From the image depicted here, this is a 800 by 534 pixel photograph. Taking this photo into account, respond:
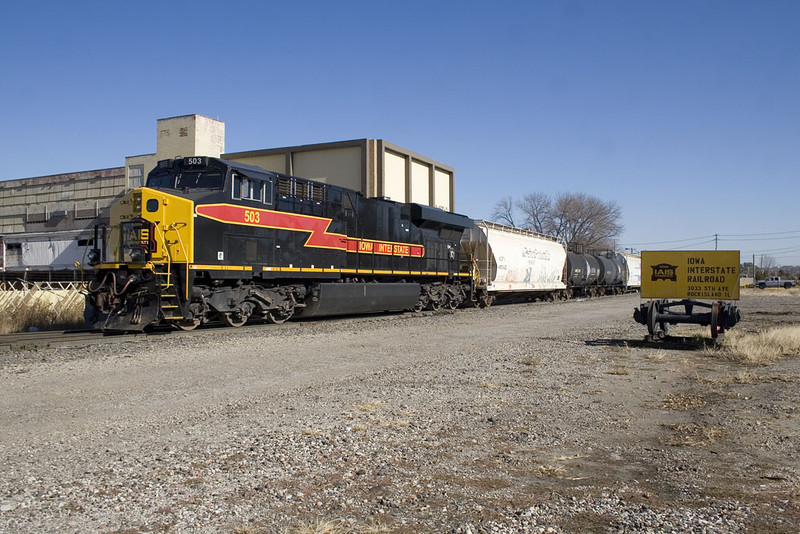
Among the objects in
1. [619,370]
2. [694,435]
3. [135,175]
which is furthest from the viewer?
[135,175]

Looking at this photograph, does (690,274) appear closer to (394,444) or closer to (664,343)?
(664,343)

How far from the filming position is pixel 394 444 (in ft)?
17.1

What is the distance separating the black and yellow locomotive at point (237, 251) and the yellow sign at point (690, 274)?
8433mm

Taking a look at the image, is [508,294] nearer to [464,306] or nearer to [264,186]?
[464,306]

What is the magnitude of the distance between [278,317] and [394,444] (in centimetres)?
1177

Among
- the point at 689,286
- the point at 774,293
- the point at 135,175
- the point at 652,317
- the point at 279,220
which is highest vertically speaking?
the point at 135,175

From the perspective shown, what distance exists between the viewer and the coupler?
38.4ft

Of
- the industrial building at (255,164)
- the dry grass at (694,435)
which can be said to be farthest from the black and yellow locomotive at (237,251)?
the industrial building at (255,164)

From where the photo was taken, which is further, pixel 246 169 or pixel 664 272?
pixel 246 169

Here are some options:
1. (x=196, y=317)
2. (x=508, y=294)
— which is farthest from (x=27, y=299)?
(x=508, y=294)

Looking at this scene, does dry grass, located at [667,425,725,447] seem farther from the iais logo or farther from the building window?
the building window

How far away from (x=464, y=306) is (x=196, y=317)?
15182mm

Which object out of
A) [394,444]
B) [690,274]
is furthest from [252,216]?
[394,444]

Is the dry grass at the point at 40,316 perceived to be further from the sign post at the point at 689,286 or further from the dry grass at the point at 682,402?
the dry grass at the point at 682,402
